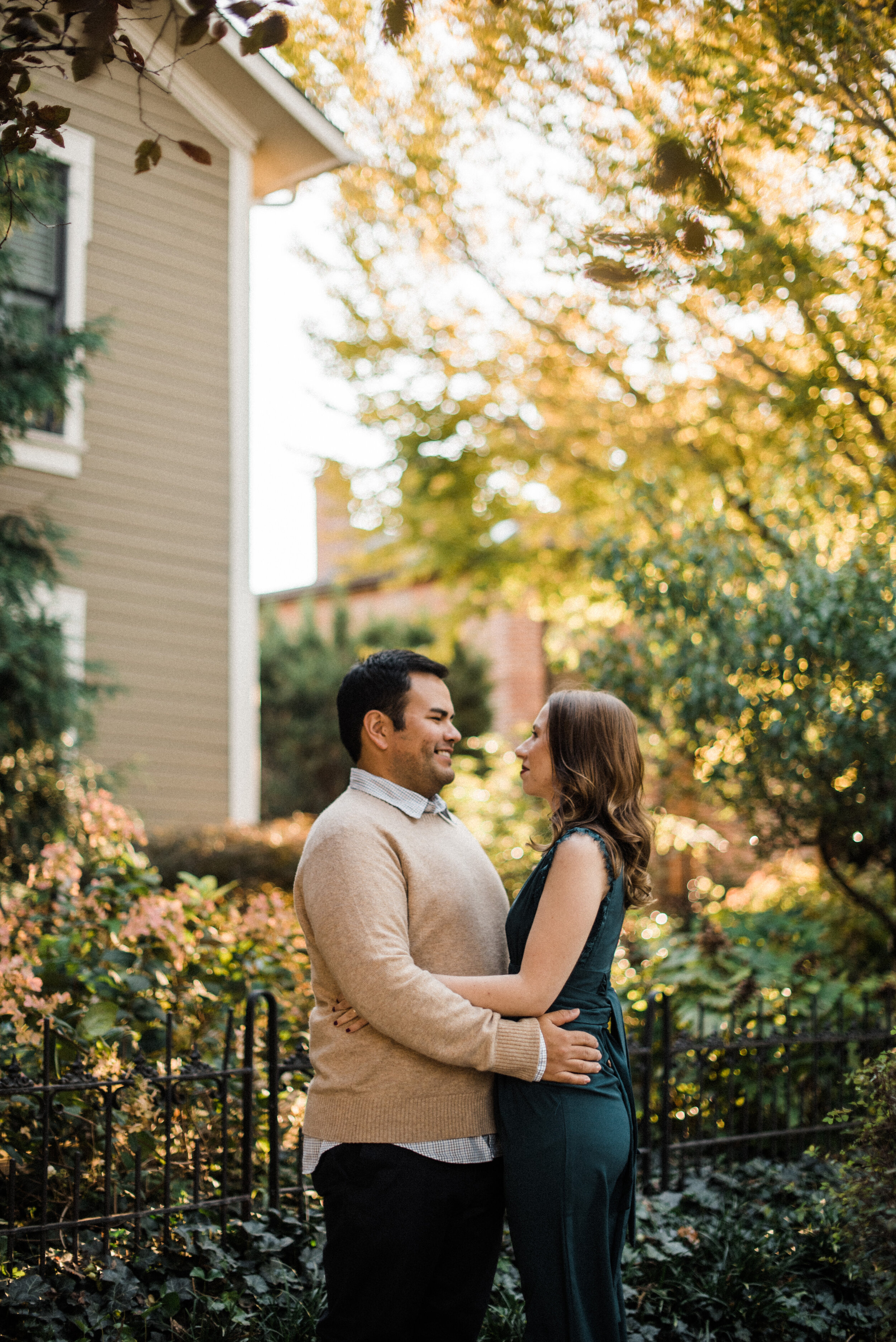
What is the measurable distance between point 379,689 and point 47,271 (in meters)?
6.72

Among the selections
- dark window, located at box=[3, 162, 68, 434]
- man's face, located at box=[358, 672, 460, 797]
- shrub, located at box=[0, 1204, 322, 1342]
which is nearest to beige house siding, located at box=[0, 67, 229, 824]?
dark window, located at box=[3, 162, 68, 434]

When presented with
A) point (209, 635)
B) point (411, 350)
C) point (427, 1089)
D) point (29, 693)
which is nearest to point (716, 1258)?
point (427, 1089)

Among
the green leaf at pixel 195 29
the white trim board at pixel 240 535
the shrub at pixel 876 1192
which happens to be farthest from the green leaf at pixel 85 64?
the white trim board at pixel 240 535

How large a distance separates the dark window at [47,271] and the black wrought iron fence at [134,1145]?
504cm

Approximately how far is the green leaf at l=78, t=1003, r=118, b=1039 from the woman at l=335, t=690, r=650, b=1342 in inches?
65.6

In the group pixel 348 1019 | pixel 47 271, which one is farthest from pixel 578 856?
pixel 47 271

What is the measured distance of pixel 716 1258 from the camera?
4.02 m

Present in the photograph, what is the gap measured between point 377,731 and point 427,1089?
2.75 feet

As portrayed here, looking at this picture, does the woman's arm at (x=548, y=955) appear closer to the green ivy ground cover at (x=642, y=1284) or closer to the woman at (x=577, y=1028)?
the woman at (x=577, y=1028)

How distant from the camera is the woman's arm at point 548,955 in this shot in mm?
2576

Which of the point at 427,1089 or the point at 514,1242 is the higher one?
the point at 427,1089

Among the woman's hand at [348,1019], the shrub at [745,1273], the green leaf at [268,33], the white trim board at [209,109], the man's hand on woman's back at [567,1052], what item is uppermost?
the white trim board at [209,109]

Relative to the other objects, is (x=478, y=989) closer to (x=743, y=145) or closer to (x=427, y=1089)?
(x=427, y=1089)

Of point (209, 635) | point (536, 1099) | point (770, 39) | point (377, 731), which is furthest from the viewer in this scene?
point (209, 635)
